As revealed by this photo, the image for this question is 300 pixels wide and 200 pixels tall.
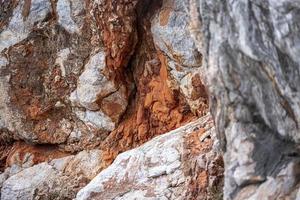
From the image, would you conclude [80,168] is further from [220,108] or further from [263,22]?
[263,22]

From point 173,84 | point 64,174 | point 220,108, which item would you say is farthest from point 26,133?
point 220,108

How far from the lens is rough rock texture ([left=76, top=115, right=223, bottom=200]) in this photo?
320 inches

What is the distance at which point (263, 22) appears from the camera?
16.8 ft

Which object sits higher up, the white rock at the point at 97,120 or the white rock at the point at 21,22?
the white rock at the point at 21,22

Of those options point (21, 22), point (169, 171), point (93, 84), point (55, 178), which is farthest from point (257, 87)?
point (21, 22)

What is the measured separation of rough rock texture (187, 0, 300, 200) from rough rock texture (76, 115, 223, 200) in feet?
8.00

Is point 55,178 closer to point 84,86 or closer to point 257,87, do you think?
point 84,86

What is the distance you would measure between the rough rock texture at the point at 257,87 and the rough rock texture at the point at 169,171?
244 centimetres

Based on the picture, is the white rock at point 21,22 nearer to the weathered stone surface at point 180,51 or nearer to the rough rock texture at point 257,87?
the weathered stone surface at point 180,51

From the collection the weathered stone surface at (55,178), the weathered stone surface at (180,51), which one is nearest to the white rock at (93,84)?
the weathered stone surface at (55,178)

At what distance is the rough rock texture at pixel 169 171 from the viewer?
8.12 metres

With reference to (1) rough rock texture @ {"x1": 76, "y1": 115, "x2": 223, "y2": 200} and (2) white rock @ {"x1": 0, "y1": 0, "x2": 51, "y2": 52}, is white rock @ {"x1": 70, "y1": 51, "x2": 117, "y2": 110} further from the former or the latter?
(1) rough rock texture @ {"x1": 76, "y1": 115, "x2": 223, "y2": 200}

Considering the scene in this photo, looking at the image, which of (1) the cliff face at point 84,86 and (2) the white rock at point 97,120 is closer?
(1) the cliff face at point 84,86

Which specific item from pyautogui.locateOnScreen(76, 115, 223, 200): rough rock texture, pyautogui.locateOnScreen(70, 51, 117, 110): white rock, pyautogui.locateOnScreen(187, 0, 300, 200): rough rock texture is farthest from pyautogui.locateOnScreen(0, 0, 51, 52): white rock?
pyautogui.locateOnScreen(187, 0, 300, 200): rough rock texture
